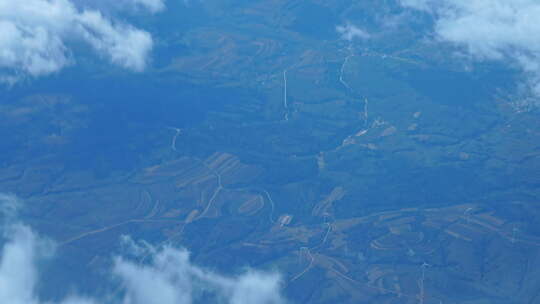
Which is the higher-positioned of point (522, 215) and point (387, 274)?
point (522, 215)

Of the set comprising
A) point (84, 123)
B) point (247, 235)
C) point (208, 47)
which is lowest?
point (247, 235)

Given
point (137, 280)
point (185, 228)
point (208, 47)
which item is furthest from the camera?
point (208, 47)

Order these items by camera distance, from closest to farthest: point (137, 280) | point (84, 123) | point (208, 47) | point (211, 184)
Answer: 1. point (137, 280)
2. point (211, 184)
3. point (84, 123)
4. point (208, 47)

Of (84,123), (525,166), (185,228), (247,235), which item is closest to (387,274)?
(247,235)

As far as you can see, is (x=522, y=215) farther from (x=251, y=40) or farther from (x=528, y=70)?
(x=251, y=40)

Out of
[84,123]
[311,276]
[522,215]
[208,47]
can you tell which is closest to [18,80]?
[84,123]

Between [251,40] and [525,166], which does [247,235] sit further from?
[251,40]

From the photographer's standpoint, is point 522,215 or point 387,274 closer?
point 387,274
